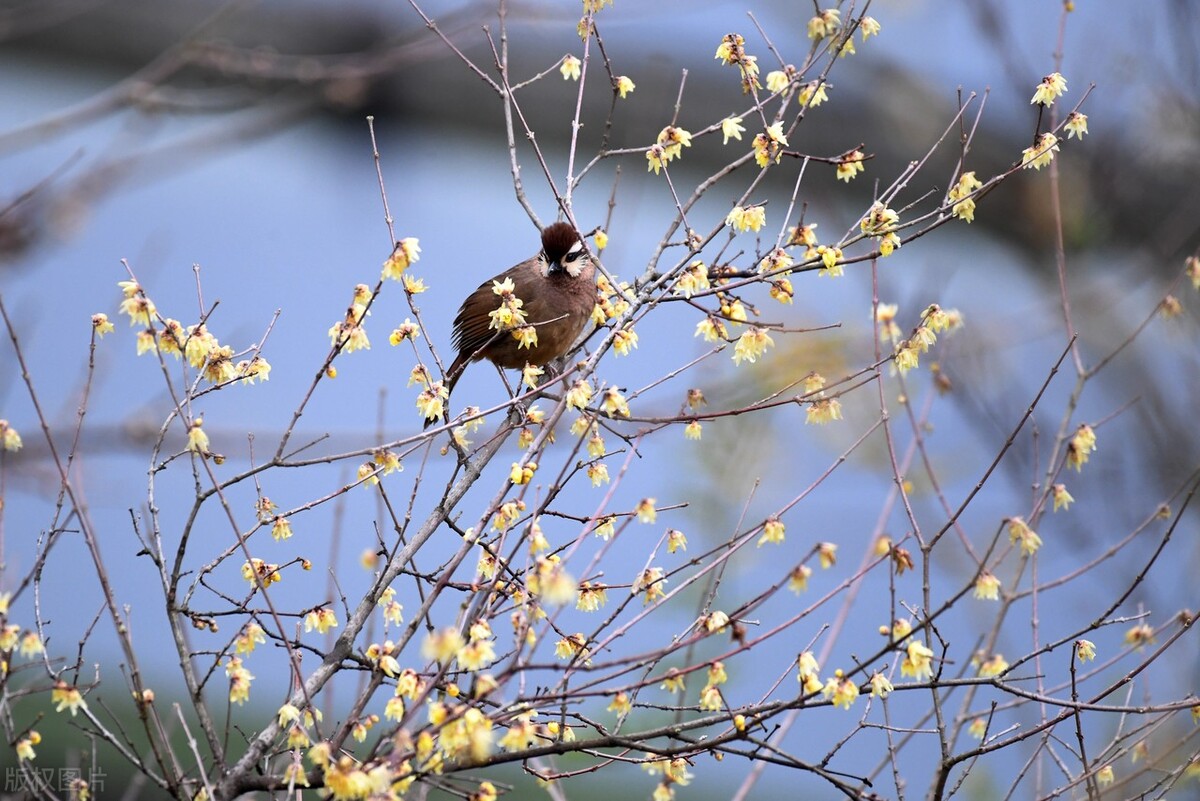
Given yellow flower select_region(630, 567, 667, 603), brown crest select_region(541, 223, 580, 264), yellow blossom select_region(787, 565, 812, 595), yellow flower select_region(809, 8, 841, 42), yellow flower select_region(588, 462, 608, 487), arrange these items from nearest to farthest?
yellow blossom select_region(787, 565, 812, 595)
yellow flower select_region(630, 567, 667, 603)
yellow flower select_region(588, 462, 608, 487)
yellow flower select_region(809, 8, 841, 42)
brown crest select_region(541, 223, 580, 264)

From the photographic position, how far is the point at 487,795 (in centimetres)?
213

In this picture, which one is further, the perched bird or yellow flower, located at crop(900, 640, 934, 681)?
the perched bird

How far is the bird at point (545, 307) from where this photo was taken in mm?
3996

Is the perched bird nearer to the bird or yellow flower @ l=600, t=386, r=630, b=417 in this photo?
the bird

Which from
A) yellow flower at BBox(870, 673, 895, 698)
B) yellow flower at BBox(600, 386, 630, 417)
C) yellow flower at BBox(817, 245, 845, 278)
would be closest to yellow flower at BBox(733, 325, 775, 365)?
yellow flower at BBox(817, 245, 845, 278)

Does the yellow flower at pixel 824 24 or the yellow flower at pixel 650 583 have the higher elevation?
the yellow flower at pixel 824 24

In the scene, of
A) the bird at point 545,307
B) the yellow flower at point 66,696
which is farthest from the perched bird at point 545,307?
the yellow flower at point 66,696

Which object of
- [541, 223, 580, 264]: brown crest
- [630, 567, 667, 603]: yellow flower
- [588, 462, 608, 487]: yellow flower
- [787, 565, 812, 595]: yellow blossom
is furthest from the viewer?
[541, 223, 580, 264]: brown crest

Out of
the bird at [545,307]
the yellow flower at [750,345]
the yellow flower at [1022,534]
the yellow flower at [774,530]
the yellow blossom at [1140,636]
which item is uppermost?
the bird at [545,307]

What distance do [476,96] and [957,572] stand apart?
138 inches

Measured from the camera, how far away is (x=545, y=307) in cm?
409

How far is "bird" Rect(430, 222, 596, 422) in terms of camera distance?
13.1 ft

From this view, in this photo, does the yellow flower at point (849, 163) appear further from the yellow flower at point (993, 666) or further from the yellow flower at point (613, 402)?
the yellow flower at point (993, 666)

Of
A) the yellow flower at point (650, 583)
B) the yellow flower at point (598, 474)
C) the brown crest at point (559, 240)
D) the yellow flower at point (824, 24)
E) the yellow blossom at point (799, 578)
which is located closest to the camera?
the yellow blossom at point (799, 578)
